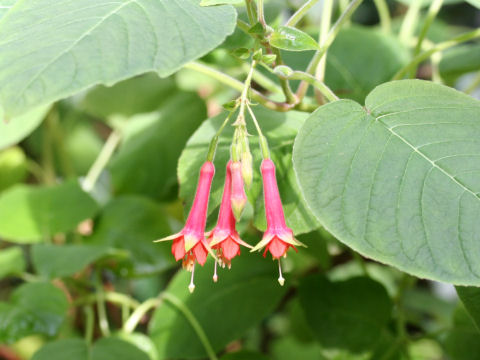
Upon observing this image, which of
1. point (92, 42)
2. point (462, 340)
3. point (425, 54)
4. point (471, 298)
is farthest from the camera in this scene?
point (462, 340)

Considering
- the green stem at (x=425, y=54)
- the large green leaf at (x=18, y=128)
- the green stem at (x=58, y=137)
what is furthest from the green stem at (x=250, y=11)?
the green stem at (x=58, y=137)

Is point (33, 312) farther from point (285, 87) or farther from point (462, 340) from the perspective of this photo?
point (462, 340)

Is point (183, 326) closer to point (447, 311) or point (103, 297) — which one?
point (103, 297)

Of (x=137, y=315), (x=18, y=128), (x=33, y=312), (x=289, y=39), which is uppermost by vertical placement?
(x=289, y=39)

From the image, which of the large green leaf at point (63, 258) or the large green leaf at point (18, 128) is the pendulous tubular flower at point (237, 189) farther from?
the large green leaf at point (18, 128)

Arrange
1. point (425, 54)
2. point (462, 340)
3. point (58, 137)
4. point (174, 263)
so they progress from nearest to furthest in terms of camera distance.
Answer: point (425, 54)
point (462, 340)
point (174, 263)
point (58, 137)

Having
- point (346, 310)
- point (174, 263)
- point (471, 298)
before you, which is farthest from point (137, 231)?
point (471, 298)

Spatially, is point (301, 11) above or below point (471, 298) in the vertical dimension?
above
